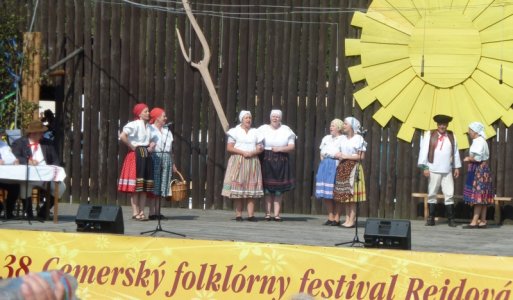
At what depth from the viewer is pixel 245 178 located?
1475 cm

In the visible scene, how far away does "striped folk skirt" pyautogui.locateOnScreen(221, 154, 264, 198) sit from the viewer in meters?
14.7

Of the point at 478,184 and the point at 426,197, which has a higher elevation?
the point at 478,184

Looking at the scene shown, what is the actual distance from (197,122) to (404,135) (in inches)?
127

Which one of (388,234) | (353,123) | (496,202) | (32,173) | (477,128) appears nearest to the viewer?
(388,234)

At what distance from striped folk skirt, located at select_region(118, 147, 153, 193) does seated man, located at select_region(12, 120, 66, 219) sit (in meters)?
0.84

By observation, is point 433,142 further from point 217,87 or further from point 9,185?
point 9,185

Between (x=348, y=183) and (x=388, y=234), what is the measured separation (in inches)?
178

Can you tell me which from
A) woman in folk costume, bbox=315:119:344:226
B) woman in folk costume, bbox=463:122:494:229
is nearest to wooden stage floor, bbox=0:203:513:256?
woman in folk costume, bbox=463:122:494:229

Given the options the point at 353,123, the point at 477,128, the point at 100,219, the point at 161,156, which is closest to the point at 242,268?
the point at 100,219

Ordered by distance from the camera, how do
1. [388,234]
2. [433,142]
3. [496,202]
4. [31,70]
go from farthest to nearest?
[31,70]
[496,202]
[433,142]
[388,234]

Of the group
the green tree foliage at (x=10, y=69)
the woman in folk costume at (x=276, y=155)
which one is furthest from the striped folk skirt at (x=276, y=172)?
the green tree foliage at (x=10, y=69)

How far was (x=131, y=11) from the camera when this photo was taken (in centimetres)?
1714

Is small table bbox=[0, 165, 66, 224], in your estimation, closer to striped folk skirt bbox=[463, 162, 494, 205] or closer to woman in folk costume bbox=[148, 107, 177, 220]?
woman in folk costume bbox=[148, 107, 177, 220]

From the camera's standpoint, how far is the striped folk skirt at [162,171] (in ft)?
48.0
